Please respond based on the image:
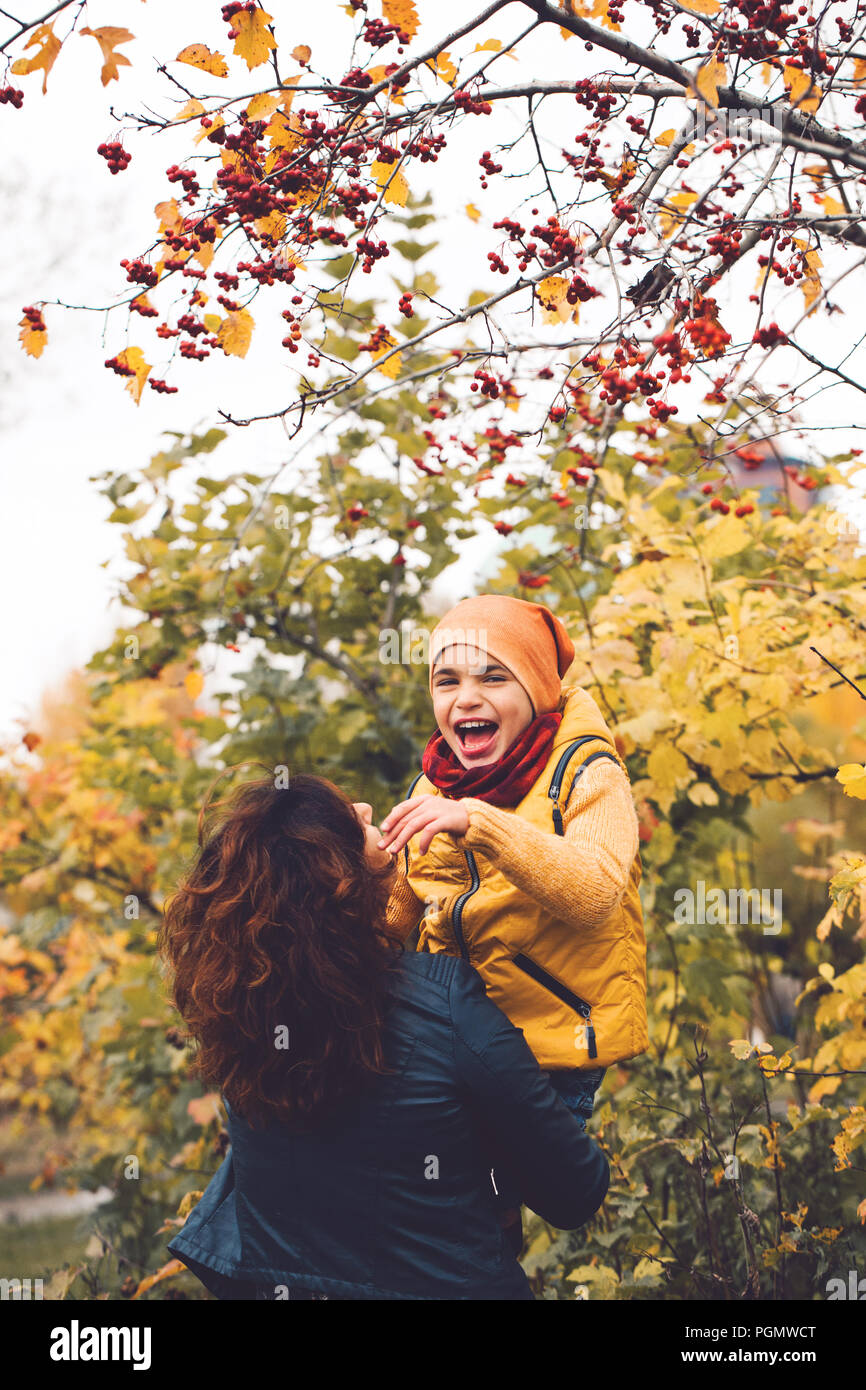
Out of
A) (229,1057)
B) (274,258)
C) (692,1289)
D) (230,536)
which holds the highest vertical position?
(230,536)

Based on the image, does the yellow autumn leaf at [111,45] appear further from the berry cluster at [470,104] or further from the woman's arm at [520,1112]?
the woman's arm at [520,1112]

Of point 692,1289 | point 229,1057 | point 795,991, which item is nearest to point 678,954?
point 692,1289

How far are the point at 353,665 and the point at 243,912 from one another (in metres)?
2.41

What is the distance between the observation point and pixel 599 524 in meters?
3.92

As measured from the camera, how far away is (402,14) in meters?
1.96

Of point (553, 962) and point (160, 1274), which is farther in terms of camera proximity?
point (160, 1274)

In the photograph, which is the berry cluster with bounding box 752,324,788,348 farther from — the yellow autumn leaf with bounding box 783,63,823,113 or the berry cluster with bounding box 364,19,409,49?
the berry cluster with bounding box 364,19,409,49

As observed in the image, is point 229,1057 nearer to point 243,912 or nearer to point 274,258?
point 243,912

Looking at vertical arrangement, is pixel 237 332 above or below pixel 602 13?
below

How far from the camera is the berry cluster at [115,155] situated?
1989mm

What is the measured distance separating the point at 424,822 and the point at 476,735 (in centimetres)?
42

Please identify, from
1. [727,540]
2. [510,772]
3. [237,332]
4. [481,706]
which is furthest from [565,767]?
[727,540]

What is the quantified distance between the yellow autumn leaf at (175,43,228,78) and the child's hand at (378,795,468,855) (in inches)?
51.7

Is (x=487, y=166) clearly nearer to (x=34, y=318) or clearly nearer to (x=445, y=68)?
(x=445, y=68)
